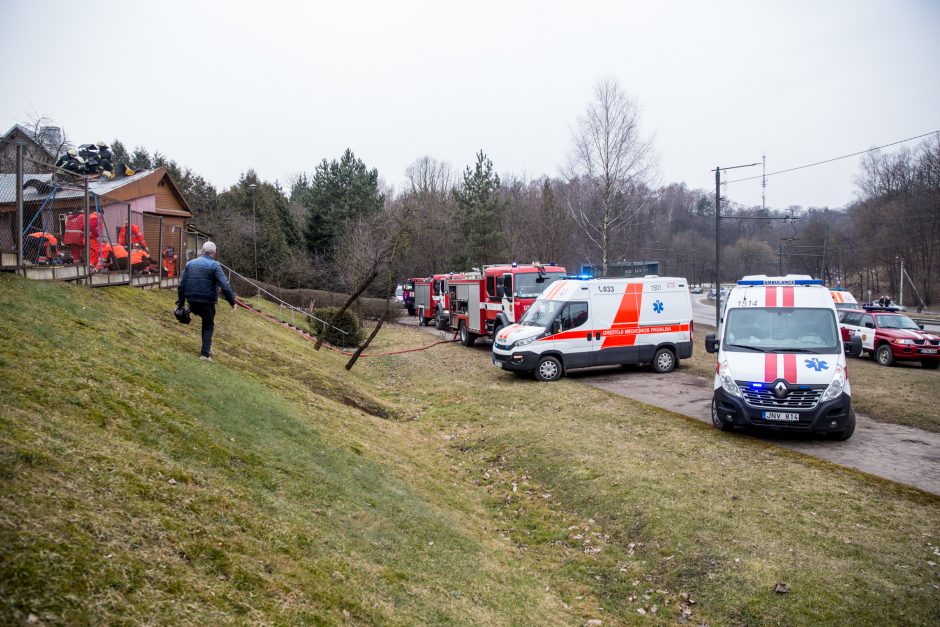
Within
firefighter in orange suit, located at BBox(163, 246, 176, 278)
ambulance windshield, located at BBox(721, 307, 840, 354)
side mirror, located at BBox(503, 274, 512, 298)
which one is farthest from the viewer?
side mirror, located at BBox(503, 274, 512, 298)

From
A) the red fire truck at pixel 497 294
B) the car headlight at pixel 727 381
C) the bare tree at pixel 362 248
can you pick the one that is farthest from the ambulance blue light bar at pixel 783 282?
the bare tree at pixel 362 248

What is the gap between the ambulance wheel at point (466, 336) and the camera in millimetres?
24391

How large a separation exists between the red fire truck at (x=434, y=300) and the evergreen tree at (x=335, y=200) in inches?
Answer: 433

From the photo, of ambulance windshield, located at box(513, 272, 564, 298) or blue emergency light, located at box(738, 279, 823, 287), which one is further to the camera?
ambulance windshield, located at box(513, 272, 564, 298)

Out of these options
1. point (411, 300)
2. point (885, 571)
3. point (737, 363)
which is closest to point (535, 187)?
point (411, 300)

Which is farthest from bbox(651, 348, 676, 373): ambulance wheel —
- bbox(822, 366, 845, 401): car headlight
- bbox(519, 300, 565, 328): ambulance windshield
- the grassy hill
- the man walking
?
the man walking

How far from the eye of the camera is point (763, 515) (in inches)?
268

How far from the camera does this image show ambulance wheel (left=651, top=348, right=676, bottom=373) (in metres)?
17.0

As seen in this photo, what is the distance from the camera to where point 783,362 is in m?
9.82

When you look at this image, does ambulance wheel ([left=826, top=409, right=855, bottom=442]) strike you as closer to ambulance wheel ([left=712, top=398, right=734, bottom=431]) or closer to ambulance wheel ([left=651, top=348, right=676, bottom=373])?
ambulance wheel ([left=712, top=398, right=734, bottom=431])

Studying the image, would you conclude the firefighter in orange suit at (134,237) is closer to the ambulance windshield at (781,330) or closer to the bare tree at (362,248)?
the bare tree at (362,248)

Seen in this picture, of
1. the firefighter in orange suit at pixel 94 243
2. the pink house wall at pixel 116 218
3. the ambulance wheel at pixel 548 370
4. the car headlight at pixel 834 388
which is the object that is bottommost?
the ambulance wheel at pixel 548 370

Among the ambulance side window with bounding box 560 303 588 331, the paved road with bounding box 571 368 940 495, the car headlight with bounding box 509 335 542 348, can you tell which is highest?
the ambulance side window with bounding box 560 303 588 331

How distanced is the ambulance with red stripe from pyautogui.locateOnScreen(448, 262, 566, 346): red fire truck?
32.6 feet
